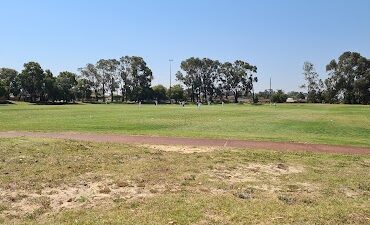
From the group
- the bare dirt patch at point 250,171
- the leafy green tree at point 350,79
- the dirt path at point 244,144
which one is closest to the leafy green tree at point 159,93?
the leafy green tree at point 350,79

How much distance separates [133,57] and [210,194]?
156 meters

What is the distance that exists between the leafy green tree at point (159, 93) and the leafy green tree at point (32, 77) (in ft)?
143

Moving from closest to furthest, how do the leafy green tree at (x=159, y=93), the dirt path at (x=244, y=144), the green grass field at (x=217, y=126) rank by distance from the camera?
the dirt path at (x=244, y=144), the green grass field at (x=217, y=126), the leafy green tree at (x=159, y=93)

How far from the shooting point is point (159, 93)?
532 feet

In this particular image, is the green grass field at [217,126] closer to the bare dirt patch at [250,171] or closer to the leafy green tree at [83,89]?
the bare dirt patch at [250,171]

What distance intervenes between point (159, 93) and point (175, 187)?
153 meters

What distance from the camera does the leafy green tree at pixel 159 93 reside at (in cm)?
16004

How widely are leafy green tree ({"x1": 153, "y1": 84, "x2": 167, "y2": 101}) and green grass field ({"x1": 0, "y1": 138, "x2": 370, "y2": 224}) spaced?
476ft

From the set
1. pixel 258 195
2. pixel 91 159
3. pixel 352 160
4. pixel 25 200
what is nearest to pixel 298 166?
pixel 352 160

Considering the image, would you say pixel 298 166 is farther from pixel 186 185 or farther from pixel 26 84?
pixel 26 84

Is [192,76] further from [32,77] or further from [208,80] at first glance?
[32,77]

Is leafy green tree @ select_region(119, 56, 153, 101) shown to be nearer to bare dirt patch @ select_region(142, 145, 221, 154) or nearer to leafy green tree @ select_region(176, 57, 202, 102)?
leafy green tree @ select_region(176, 57, 202, 102)

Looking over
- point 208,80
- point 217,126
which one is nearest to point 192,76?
point 208,80

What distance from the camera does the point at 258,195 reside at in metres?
9.47
